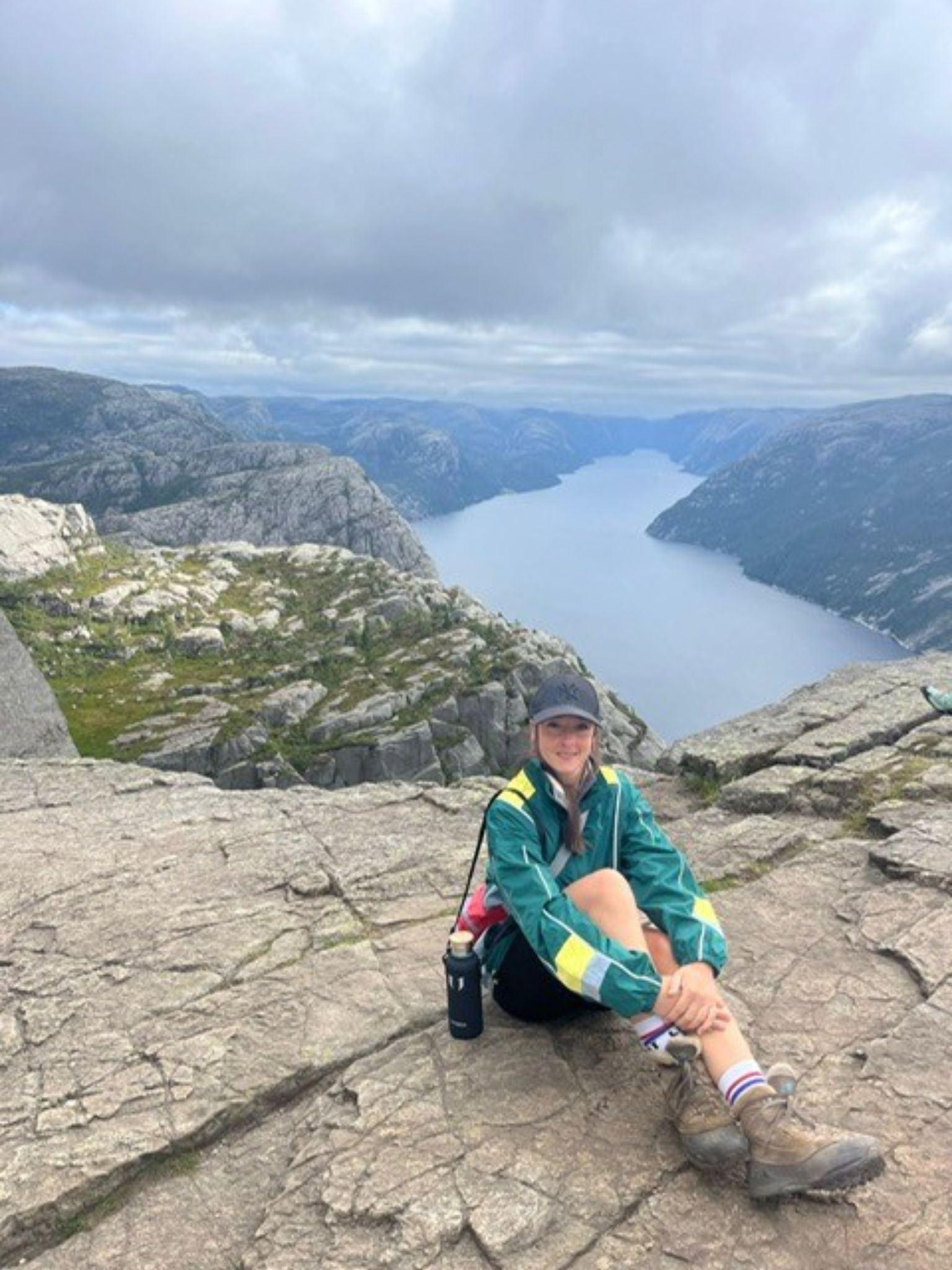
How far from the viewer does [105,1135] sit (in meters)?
8.54

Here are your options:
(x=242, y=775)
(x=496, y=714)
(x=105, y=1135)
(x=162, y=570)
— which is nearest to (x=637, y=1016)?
(x=105, y=1135)

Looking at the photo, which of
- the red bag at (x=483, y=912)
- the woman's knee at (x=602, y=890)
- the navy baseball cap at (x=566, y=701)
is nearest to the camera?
the woman's knee at (x=602, y=890)

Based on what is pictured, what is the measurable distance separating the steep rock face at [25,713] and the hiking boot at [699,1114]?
36484 mm

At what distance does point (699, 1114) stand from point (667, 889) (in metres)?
2.02

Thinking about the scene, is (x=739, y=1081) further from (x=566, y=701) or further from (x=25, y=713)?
(x=25, y=713)

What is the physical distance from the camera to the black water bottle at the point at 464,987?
8383 mm

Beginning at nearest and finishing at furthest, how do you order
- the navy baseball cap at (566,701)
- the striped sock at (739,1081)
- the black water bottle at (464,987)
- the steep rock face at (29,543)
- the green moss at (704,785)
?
1. the striped sock at (739,1081)
2. the navy baseball cap at (566,701)
3. the black water bottle at (464,987)
4. the green moss at (704,785)
5. the steep rock face at (29,543)

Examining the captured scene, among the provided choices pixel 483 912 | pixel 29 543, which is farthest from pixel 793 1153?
pixel 29 543

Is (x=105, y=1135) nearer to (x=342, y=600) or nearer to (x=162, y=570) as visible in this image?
(x=342, y=600)

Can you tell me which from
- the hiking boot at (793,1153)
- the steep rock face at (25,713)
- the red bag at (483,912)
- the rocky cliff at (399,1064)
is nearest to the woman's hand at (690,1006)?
the hiking boot at (793,1153)

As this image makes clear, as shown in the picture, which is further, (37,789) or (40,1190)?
(37,789)

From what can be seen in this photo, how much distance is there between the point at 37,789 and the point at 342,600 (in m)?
155

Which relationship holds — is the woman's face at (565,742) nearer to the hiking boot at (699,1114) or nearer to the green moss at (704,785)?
the hiking boot at (699,1114)

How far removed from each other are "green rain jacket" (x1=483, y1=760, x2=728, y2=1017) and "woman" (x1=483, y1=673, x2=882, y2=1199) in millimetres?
13
